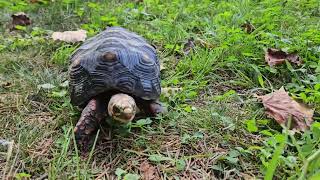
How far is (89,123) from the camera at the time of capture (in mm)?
1813

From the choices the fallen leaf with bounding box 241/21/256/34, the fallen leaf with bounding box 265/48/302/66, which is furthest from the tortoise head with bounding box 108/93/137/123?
the fallen leaf with bounding box 241/21/256/34

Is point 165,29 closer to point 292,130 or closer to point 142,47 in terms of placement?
point 142,47

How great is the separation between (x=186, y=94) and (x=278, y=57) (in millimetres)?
674

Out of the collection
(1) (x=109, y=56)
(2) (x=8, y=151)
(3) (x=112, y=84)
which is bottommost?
(2) (x=8, y=151)

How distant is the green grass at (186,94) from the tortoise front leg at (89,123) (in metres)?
0.04

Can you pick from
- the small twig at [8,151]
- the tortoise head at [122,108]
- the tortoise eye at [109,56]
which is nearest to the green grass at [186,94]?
the small twig at [8,151]

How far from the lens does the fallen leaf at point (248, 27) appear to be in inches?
116

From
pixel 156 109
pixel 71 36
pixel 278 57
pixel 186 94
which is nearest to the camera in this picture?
pixel 156 109

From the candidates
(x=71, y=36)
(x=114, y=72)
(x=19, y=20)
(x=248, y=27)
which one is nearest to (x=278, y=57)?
(x=248, y=27)

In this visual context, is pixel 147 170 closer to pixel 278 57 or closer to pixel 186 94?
pixel 186 94

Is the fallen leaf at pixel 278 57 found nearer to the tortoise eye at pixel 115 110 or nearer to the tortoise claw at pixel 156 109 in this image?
the tortoise claw at pixel 156 109

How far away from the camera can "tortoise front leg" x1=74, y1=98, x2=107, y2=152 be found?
A: 1.79m

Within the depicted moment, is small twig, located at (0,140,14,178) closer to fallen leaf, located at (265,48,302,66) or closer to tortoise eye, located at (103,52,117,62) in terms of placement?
tortoise eye, located at (103,52,117,62)

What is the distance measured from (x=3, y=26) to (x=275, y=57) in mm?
2289
